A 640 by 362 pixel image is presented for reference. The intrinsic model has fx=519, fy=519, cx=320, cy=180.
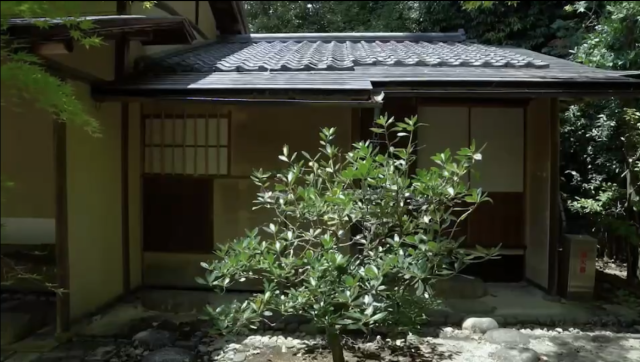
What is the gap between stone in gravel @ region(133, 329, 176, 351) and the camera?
4543 millimetres

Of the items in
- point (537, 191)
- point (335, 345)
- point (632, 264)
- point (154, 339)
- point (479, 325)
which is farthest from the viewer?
point (632, 264)

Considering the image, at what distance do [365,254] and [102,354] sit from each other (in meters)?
2.43

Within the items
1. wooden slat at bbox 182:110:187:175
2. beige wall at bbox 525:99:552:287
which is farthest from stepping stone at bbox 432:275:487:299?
wooden slat at bbox 182:110:187:175

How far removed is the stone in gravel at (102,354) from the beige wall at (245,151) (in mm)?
1849

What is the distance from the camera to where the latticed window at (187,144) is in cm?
632

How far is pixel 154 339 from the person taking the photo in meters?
4.59

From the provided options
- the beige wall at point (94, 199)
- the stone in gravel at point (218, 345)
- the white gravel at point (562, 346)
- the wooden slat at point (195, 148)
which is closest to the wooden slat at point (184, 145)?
the wooden slat at point (195, 148)

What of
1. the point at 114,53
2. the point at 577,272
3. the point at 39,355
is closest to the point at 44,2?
the point at 39,355

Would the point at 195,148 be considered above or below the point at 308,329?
above

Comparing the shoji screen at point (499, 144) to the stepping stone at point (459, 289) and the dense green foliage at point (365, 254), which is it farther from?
the dense green foliage at point (365, 254)

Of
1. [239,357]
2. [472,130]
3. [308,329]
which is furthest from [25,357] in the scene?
[472,130]

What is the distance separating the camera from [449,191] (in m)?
3.59

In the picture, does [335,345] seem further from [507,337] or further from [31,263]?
[31,263]

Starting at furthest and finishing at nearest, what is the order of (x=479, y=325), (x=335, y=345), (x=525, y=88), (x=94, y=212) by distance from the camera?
(x=525, y=88) < (x=94, y=212) < (x=479, y=325) < (x=335, y=345)
